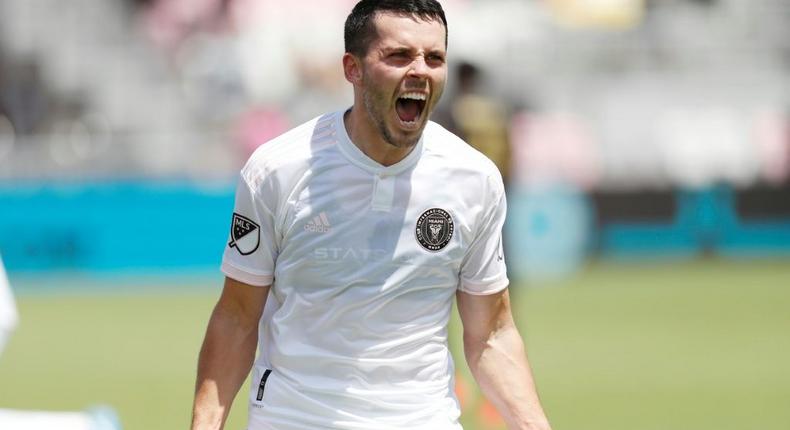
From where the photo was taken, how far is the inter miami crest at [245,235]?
4.96 meters

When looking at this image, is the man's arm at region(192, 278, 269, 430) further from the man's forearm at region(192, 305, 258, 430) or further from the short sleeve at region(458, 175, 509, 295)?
the short sleeve at region(458, 175, 509, 295)

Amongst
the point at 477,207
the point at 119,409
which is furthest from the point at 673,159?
the point at 477,207

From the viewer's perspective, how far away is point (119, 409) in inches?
448

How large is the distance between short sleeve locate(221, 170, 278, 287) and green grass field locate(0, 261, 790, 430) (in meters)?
5.75

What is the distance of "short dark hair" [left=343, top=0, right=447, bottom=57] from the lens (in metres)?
4.82

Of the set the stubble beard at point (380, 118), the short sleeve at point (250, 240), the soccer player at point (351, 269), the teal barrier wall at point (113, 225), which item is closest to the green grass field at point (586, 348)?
the teal barrier wall at point (113, 225)

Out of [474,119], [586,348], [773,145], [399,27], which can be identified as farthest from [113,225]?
[399,27]

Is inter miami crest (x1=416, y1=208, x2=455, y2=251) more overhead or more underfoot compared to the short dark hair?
more underfoot

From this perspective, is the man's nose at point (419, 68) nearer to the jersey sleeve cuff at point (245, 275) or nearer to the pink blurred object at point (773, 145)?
the jersey sleeve cuff at point (245, 275)

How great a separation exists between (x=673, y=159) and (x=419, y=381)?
20.3 m

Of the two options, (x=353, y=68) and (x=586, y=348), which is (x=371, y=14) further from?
(x=586, y=348)

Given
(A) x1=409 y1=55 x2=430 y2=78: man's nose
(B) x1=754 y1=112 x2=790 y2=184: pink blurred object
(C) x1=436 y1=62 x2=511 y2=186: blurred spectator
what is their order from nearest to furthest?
(A) x1=409 y1=55 x2=430 y2=78: man's nose < (C) x1=436 y1=62 x2=511 y2=186: blurred spectator < (B) x1=754 y1=112 x2=790 y2=184: pink blurred object

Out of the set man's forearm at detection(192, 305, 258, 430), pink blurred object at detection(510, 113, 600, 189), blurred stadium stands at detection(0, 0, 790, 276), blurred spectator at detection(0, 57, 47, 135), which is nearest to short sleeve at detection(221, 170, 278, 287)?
man's forearm at detection(192, 305, 258, 430)

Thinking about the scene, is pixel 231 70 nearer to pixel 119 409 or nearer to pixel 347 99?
pixel 347 99
